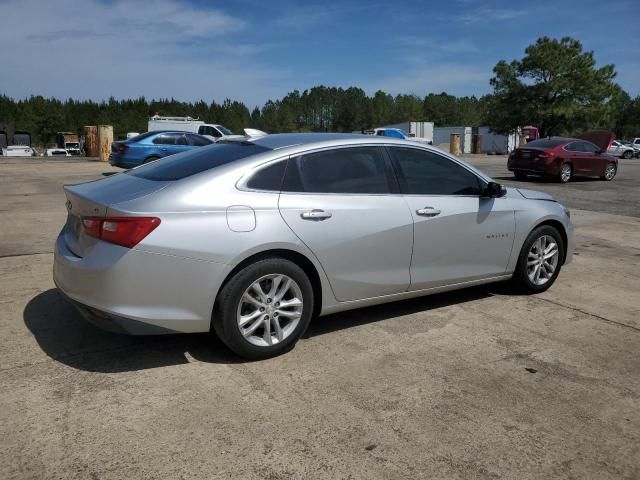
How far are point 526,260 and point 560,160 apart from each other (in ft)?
44.9

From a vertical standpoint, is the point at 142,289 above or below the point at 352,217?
below

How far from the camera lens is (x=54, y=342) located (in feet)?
Answer: 13.1

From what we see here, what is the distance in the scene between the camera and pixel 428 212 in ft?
14.5

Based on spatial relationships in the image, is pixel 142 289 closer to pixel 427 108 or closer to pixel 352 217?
pixel 352 217

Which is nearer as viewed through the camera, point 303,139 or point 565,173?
point 303,139

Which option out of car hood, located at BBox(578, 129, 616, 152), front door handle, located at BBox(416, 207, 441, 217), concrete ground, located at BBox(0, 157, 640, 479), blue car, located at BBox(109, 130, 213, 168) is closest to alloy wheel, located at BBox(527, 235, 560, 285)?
concrete ground, located at BBox(0, 157, 640, 479)

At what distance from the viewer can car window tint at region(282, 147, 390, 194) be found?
396 centimetres

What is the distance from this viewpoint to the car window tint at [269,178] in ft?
12.3

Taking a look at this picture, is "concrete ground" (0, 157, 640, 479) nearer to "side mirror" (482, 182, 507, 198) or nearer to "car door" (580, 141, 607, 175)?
"side mirror" (482, 182, 507, 198)

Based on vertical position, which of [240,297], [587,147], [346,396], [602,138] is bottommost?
[346,396]

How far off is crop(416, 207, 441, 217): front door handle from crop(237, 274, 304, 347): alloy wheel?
1.21m

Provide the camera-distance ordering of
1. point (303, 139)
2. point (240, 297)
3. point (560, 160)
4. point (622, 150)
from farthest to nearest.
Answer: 1. point (622, 150)
2. point (560, 160)
3. point (303, 139)
4. point (240, 297)

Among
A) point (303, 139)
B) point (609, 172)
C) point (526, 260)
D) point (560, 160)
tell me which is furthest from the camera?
point (609, 172)

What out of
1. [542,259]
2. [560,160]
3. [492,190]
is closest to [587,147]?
[560,160]
